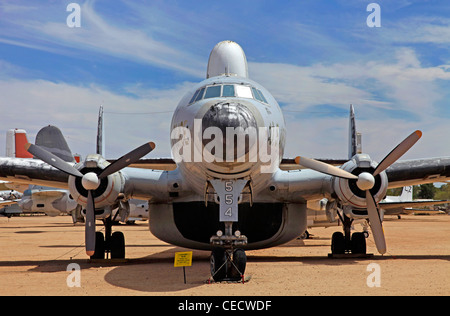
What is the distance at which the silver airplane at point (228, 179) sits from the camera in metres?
10.9

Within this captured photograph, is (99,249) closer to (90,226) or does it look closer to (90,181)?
(90,226)

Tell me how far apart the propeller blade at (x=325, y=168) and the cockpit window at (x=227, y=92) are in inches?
73.9

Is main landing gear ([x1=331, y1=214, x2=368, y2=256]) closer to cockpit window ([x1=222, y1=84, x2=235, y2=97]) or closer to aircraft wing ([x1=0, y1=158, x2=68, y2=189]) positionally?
cockpit window ([x1=222, y1=84, x2=235, y2=97])

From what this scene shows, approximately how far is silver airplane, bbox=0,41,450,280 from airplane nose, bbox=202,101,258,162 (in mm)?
22

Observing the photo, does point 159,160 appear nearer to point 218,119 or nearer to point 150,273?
point 150,273

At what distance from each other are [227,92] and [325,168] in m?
3.38

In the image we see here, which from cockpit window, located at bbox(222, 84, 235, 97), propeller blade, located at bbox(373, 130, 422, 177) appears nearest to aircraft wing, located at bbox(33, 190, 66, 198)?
cockpit window, located at bbox(222, 84, 235, 97)

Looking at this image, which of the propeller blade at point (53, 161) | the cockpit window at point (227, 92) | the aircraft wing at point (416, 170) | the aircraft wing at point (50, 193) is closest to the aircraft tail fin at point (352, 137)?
the aircraft wing at point (416, 170)

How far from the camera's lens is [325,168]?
13.3 m

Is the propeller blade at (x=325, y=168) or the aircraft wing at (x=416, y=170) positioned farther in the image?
the aircraft wing at (x=416, y=170)

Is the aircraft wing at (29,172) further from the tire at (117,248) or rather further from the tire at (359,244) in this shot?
the tire at (359,244)

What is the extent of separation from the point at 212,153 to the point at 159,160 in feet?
28.9

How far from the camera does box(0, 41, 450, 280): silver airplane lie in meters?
10.9

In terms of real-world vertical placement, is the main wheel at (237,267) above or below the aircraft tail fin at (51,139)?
below
